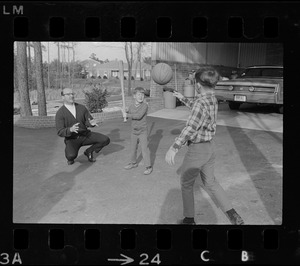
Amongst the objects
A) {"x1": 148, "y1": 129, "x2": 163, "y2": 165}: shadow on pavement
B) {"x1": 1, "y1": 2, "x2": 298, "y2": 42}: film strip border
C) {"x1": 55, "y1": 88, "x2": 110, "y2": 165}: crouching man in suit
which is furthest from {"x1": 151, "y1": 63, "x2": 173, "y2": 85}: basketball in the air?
{"x1": 148, "y1": 129, "x2": 163, "y2": 165}: shadow on pavement

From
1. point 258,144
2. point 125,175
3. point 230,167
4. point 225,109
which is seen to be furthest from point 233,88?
point 125,175

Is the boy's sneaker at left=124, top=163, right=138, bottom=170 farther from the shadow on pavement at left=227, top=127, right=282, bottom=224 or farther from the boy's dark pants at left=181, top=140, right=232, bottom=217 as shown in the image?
the boy's dark pants at left=181, top=140, right=232, bottom=217

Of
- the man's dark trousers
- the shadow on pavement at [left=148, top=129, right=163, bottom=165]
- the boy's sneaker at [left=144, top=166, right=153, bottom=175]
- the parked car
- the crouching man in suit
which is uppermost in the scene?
the parked car

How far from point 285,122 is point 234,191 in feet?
7.00

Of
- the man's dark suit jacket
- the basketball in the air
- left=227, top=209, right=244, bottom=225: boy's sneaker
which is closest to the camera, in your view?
left=227, top=209, right=244, bottom=225: boy's sneaker

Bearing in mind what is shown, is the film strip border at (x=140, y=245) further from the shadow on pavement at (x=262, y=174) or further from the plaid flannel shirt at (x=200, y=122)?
the shadow on pavement at (x=262, y=174)

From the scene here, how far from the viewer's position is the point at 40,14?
270 cm

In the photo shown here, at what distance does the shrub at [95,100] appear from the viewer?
37.9 ft

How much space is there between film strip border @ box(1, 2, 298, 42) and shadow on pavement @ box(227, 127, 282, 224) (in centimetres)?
220

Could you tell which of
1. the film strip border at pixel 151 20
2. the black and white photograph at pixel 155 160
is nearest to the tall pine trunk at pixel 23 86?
the black and white photograph at pixel 155 160

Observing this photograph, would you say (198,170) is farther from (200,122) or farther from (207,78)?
(207,78)

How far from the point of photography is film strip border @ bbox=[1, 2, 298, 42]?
270cm

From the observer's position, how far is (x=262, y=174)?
5395 mm

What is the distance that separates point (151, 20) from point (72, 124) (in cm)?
296
